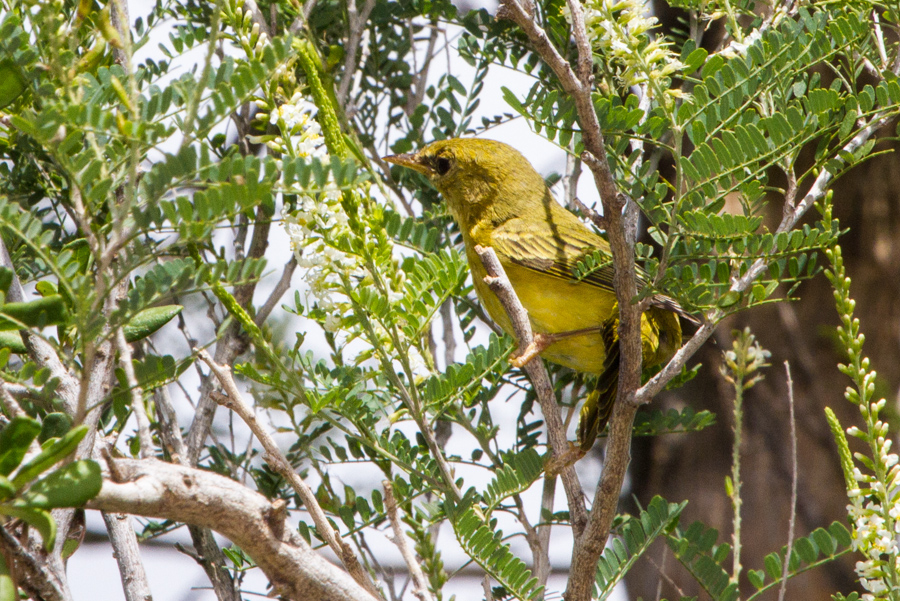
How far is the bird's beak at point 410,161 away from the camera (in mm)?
3216

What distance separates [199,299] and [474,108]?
1.48 m

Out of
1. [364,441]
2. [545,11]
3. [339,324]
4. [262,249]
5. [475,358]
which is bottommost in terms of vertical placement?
[364,441]

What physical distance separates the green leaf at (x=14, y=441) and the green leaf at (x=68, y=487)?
0.17 feet

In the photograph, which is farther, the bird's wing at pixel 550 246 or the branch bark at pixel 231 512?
the bird's wing at pixel 550 246

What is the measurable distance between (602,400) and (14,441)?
2029 mm

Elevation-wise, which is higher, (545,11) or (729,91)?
(545,11)

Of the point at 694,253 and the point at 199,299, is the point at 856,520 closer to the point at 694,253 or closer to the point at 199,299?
the point at 694,253

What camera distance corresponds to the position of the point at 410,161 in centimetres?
328

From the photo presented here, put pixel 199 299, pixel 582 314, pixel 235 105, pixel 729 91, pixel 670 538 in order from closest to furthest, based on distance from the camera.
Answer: pixel 235 105
pixel 729 91
pixel 670 538
pixel 582 314
pixel 199 299

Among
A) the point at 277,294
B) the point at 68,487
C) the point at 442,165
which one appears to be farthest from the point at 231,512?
the point at 442,165

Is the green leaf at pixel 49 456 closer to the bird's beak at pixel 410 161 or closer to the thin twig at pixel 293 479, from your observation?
the thin twig at pixel 293 479

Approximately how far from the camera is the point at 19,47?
4.40 ft

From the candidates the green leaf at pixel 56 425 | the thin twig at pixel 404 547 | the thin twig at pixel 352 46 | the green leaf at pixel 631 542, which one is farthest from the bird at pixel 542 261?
the green leaf at pixel 56 425

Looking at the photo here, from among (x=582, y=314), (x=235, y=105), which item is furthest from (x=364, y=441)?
(x=582, y=314)
